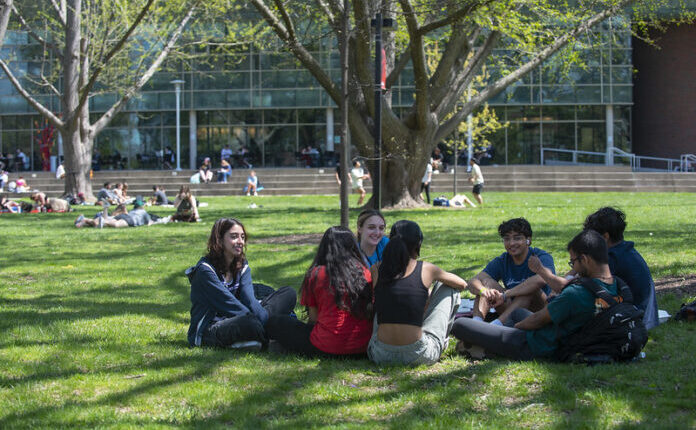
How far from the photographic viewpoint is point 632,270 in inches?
254

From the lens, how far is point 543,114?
156 ft

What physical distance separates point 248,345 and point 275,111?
43.2 metres

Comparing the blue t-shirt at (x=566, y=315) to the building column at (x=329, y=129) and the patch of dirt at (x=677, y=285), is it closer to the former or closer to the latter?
the patch of dirt at (x=677, y=285)

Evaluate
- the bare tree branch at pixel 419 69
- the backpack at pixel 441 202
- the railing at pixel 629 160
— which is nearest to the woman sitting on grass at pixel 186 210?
the bare tree branch at pixel 419 69

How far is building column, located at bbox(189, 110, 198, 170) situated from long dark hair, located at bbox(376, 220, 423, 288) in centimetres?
4421

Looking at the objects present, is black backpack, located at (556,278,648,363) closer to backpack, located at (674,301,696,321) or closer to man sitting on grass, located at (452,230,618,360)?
man sitting on grass, located at (452,230,618,360)

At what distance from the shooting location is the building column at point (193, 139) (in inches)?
1934

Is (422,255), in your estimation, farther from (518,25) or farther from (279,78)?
(279,78)

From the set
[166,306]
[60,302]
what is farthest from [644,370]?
[60,302]

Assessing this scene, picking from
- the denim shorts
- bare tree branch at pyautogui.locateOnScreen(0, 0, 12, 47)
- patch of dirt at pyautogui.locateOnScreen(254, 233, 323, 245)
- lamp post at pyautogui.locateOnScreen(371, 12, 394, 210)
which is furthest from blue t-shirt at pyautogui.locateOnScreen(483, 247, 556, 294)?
patch of dirt at pyautogui.locateOnScreen(254, 233, 323, 245)

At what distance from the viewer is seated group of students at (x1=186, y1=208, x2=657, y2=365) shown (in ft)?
18.9

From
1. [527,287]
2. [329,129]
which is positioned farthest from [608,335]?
[329,129]

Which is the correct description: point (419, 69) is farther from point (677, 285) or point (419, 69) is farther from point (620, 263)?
point (620, 263)

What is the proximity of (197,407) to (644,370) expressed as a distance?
9.56 ft
